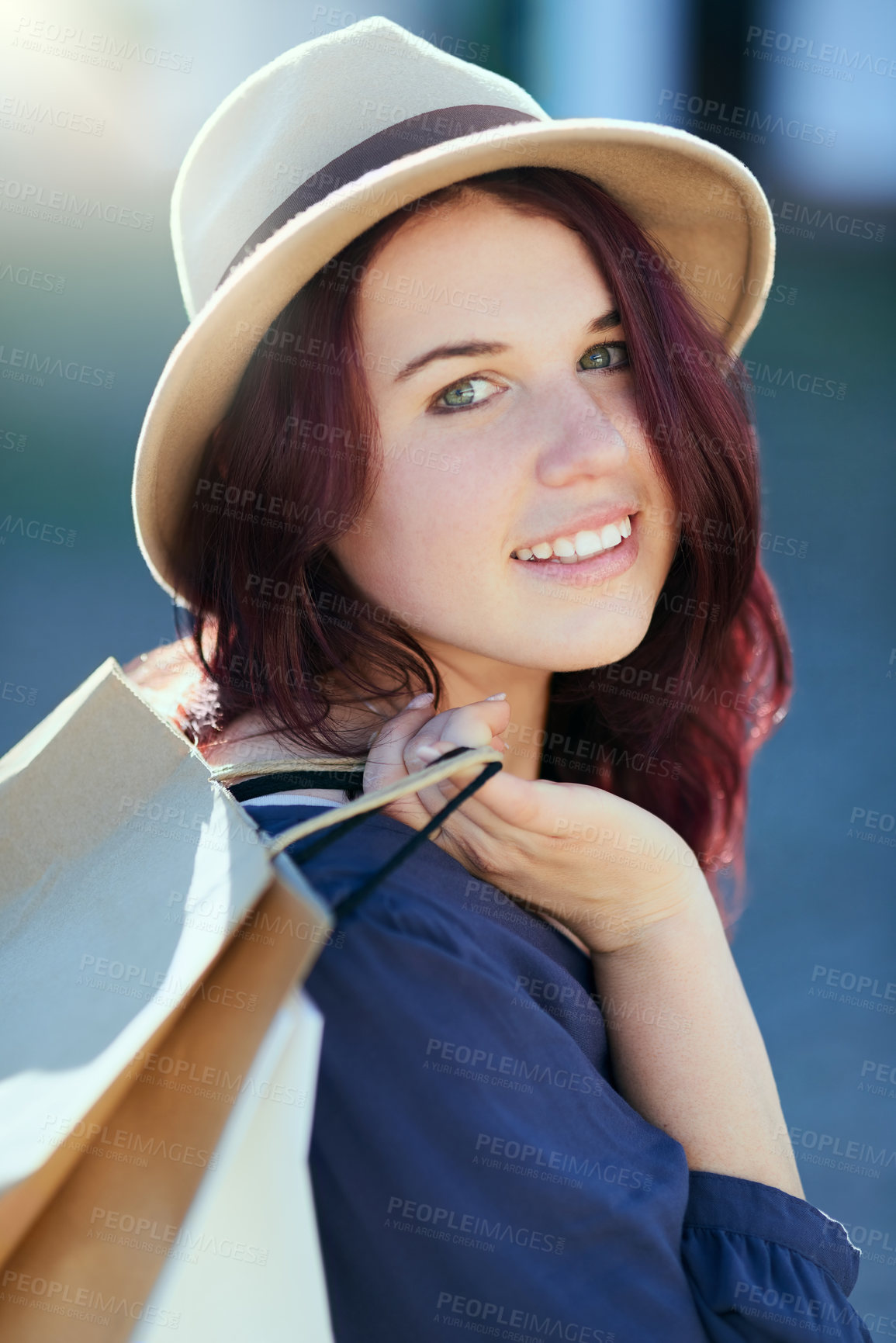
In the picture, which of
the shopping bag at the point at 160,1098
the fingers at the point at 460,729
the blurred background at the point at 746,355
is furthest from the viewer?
the blurred background at the point at 746,355

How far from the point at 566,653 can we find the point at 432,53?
0.78 meters

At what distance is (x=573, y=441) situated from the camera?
1.24m

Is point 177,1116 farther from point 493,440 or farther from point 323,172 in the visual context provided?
point 323,172

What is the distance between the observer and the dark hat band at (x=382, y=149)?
4.12ft

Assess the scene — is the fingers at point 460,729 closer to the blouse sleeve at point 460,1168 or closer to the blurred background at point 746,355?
the blouse sleeve at point 460,1168

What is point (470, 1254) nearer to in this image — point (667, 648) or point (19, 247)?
point (667, 648)

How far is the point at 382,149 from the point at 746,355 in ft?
11.7

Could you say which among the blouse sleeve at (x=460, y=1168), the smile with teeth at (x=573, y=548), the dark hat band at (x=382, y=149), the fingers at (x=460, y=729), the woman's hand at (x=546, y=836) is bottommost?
the blouse sleeve at (x=460, y=1168)

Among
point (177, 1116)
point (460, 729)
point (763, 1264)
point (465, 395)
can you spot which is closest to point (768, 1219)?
point (763, 1264)

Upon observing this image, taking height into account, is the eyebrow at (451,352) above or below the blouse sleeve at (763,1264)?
above

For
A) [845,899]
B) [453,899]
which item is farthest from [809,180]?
[453,899]

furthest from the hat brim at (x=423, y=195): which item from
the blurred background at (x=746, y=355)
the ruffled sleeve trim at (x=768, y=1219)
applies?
the blurred background at (x=746, y=355)

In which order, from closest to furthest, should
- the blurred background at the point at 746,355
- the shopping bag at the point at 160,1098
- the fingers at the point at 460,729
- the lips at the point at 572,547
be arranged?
the shopping bag at the point at 160,1098
the fingers at the point at 460,729
the lips at the point at 572,547
the blurred background at the point at 746,355

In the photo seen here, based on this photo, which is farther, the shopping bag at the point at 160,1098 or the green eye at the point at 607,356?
the green eye at the point at 607,356
